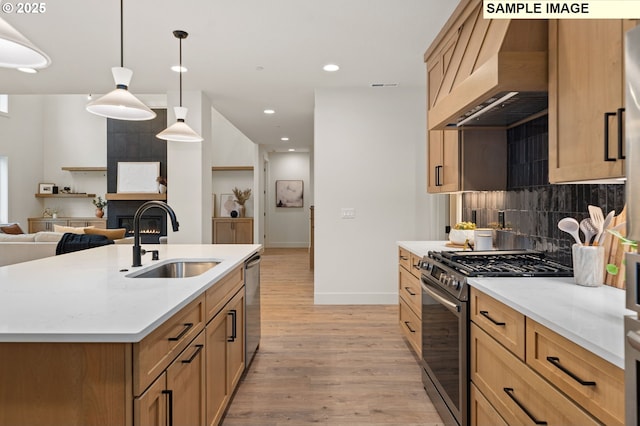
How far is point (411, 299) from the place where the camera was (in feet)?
9.96

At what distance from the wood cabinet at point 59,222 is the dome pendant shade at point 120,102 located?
796 cm

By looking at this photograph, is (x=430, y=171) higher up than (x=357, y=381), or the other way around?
(x=430, y=171)

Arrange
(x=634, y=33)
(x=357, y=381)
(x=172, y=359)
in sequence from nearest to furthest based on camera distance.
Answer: (x=634, y=33)
(x=172, y=359)
(x=357, y=381)

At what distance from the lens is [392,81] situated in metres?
4.49

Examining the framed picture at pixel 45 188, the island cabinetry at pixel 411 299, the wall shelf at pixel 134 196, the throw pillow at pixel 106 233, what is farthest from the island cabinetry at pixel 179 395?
the framed picture at pixel 45 188

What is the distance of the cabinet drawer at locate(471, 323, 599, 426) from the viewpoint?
3.71 ft

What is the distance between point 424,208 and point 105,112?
354cm

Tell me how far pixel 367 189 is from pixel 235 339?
2.85 meters

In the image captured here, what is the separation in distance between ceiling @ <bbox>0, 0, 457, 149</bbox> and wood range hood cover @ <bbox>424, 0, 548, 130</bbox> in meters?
0.55

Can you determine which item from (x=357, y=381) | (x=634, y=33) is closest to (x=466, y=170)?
(x=357, y=381)

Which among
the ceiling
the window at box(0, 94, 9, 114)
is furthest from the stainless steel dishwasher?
the window at box(0, 94, 9, 114)

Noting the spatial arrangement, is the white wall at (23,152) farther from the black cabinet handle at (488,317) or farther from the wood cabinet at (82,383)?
the black cabinet handle at (488,317)

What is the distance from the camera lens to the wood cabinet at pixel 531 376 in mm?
992

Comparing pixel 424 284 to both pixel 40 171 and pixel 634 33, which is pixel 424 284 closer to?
pixel 634 33
